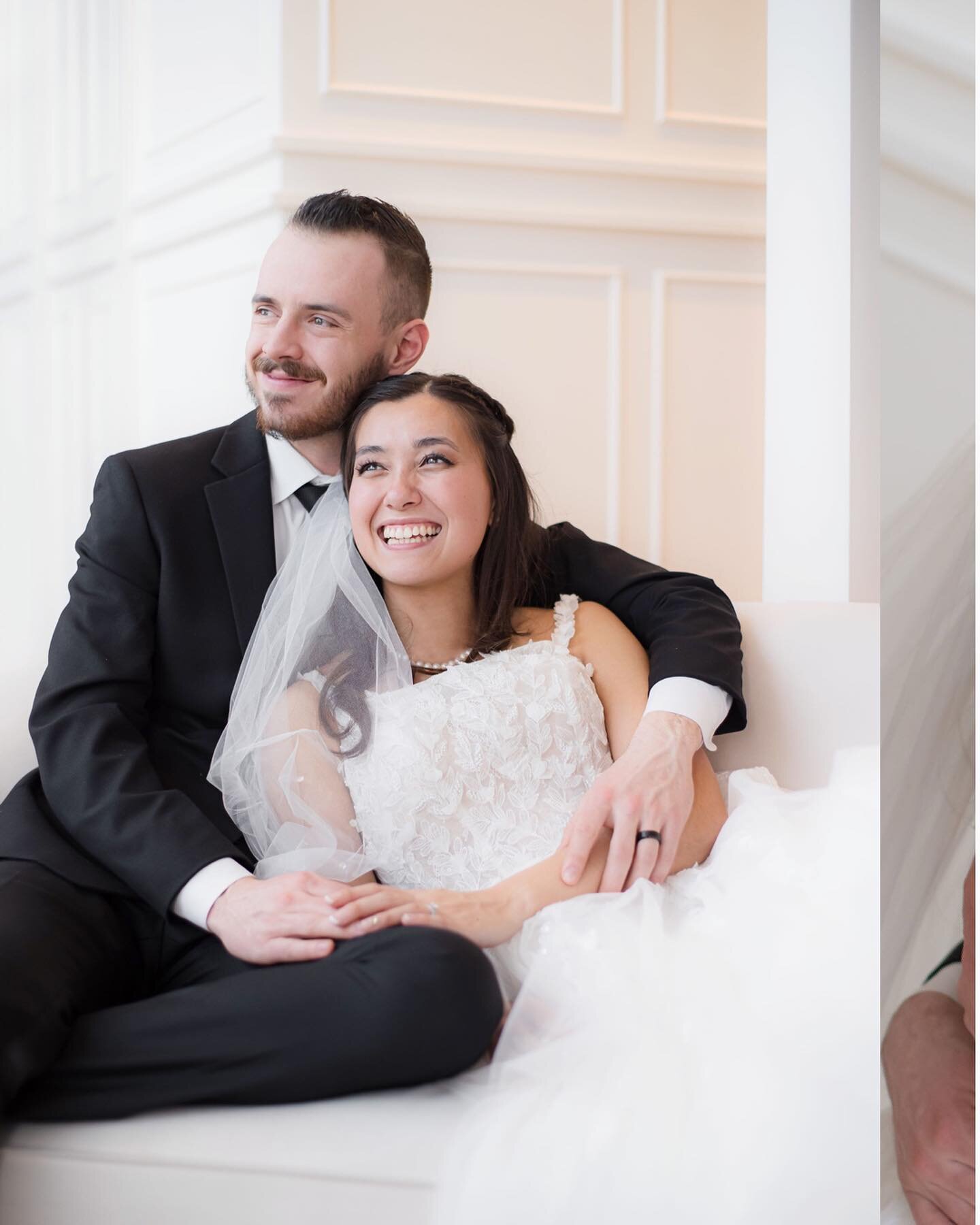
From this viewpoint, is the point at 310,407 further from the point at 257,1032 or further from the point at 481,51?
the point at 481,51

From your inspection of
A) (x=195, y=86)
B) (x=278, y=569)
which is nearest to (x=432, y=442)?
(x=278, y=569)

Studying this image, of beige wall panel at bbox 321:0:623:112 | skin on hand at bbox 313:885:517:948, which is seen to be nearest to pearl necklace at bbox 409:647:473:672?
skin on hand at bbox 313:885:517:948

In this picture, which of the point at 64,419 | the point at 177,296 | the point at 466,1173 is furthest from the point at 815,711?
the point at 177,296

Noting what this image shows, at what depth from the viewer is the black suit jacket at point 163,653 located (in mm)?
1361

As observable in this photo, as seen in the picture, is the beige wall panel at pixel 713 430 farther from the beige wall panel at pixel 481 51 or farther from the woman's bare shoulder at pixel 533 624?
the woman's bare shoulder at pixel 533 624

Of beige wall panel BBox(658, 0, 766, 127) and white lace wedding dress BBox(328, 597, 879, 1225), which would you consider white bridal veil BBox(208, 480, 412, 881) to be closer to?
white lace wedding dress BBox(328, 597, 879, 1225)

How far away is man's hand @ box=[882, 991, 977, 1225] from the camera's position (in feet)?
0.77

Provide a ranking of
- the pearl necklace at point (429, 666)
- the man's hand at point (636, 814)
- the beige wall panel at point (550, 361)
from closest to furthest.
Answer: the man's hand at point (636, 814) → the pearl necklace at point (429, 666) → the beige wall panel at point (550, 361)

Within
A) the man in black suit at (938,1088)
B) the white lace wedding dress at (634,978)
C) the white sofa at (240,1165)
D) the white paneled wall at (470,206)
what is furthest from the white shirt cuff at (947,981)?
the white paneled wall at (470,206)

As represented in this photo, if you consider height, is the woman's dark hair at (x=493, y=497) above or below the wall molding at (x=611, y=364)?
below

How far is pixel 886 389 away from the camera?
23 cm

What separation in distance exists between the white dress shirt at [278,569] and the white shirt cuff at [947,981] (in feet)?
3.77

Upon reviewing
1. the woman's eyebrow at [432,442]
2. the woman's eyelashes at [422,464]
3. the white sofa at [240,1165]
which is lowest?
the white sofa at [240,1165]

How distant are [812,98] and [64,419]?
180 centimetres
